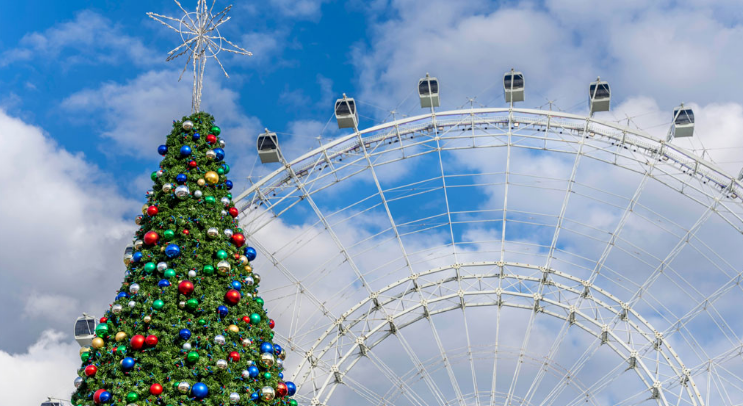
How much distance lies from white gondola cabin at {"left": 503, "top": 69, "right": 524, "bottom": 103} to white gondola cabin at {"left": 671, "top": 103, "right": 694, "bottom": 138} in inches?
217

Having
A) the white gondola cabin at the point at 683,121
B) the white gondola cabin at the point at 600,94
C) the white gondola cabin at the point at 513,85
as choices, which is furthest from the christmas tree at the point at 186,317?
the white gondola cabin at the point at 683,121

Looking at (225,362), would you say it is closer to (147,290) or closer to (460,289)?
(147,290)

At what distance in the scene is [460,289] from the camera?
31.6m

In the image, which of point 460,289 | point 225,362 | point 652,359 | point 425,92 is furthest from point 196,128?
point 652,359

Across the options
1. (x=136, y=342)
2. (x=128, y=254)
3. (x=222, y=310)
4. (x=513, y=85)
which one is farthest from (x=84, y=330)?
(x=513, y=85)

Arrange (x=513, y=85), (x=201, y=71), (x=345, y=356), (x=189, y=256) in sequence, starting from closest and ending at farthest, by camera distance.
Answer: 1. (x=189, y=256)
2. (x=201, y=71)
3. (x=513, y=85)
4. (x=345, y=356)

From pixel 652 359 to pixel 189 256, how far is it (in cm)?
2096

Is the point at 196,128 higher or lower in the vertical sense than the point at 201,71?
lower

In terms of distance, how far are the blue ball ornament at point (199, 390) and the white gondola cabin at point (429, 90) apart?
16.6 metres

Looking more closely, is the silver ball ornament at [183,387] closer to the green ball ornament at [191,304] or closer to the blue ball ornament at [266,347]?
the green ball ornament at [191,304]

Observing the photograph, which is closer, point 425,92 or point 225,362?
point 225,362

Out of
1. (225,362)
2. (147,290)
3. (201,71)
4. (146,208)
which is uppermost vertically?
(201,71)

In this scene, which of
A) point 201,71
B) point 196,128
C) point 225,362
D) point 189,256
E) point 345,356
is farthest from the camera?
point 345,356

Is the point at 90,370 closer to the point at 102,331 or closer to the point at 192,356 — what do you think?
the point at 102,331
